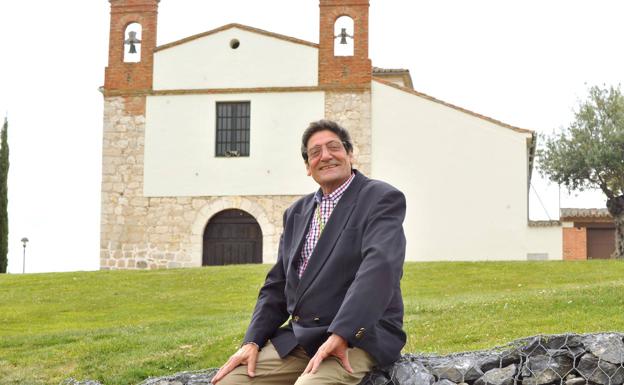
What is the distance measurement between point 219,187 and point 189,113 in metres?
2.34

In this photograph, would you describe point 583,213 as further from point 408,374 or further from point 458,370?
point 408,374

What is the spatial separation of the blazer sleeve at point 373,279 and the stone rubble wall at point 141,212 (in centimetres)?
1874

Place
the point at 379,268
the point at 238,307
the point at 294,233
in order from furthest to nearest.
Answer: the point at 238,307, the point at 294,233, the point at 379,268

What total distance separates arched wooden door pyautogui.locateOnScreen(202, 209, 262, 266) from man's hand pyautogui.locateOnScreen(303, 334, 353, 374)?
762 inches

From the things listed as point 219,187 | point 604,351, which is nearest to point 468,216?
point 219,187

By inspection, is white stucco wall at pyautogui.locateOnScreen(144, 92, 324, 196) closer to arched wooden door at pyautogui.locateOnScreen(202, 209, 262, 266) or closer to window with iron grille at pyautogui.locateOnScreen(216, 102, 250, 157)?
window with iron grille at pyautogui.locateOnScreen(216, 102, 250, 157)

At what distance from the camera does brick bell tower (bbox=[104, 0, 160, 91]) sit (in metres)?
24.1

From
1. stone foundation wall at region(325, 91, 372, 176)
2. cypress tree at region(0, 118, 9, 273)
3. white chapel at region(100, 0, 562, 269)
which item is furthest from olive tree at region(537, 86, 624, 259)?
cypress tree at region(0, 118, 9, 273)

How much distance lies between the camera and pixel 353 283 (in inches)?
155

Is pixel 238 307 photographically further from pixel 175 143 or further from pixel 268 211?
pixel 175 143

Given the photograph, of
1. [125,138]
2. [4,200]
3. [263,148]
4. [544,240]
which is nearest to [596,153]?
[544,240]

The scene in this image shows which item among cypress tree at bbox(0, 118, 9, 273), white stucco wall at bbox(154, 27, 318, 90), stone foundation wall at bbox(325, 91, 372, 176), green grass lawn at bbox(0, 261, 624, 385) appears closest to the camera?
green grass lawn at bbox(0, 261, 624, 385)

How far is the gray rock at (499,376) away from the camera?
173 inches

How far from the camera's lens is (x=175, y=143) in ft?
78.0
